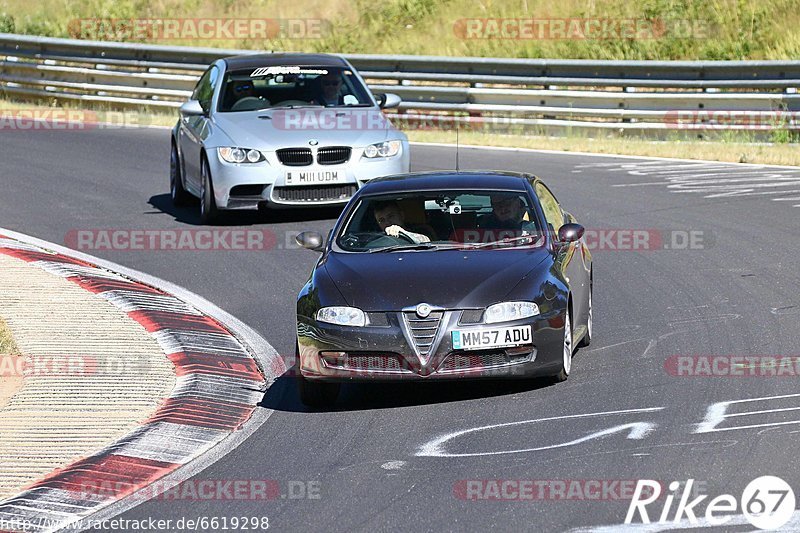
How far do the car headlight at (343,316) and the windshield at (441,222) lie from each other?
A: 864mm

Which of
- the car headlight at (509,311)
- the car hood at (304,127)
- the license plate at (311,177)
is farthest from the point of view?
the car hood at (304,127)

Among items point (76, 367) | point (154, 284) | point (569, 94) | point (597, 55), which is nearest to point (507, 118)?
point (569, 94)

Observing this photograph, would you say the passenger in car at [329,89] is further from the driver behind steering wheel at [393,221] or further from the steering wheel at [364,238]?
the steering wheel at [364,238]

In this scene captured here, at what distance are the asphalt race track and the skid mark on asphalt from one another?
95mm

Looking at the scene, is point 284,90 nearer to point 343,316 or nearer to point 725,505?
point 343,316

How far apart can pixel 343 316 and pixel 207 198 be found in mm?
7359

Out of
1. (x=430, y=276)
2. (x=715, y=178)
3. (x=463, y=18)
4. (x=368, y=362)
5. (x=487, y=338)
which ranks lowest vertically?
(x=715, y=178)

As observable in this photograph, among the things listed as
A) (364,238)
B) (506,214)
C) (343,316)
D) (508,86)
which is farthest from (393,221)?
(508,86)

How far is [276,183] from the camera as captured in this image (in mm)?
15484

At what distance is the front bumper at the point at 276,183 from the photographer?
15.5 meters

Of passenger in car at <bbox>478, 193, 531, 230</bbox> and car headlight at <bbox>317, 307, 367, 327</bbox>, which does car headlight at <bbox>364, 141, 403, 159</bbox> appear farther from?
car headlight at <bbox>317, 307, 367, 327</bbox>

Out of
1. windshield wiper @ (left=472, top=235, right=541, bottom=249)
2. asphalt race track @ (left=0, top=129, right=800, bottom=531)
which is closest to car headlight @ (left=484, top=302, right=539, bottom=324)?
asphalt race track @ (left=0, top=129, right=800, bottom=531)

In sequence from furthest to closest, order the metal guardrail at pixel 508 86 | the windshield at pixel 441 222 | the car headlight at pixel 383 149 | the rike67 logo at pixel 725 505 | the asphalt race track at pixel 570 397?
1. the metal guardrail at pixel 508 86
2. the car headlight at pixel 383 149
3. the windshield at pixel 441 222
4. the asphalt race track at pixel 570 397
5. the rike67 logo at pixel 725 505

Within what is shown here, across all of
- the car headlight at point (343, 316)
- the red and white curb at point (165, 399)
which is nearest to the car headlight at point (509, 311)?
the car headlight at point (343, 316)
